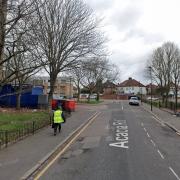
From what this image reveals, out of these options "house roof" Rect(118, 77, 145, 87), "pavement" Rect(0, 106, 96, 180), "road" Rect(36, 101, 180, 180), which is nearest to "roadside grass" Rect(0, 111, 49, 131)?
"pavement" Rect(0, 106, 96, 180)

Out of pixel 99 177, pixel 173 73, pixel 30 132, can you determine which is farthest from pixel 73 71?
pixel 173 73

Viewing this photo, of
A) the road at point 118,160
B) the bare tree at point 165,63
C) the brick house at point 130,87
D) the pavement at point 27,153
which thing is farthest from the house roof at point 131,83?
the road at point 118,160

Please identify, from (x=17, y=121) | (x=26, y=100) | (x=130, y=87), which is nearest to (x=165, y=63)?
(x=26, y=100)

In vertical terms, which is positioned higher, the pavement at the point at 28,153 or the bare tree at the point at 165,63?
the bare tree at the point at 165,63

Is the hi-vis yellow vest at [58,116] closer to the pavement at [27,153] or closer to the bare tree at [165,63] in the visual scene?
the pavement at [27,153]

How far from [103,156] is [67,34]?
26.6 meters

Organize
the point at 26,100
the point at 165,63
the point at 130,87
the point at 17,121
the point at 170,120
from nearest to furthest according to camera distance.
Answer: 1. the point at 17,121
2. the point at 170,120
3. the point at 26,100
4. the point at 165,63
5. the point at 130,87

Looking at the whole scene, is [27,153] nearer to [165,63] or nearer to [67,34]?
[67,34]

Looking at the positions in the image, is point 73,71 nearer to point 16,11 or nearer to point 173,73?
point 16,11

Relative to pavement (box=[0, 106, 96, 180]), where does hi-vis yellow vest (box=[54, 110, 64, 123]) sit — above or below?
above

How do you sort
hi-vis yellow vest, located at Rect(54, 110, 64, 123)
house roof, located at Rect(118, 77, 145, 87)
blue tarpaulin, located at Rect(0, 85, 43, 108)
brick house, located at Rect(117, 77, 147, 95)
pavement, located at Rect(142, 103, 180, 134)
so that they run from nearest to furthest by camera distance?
hi-vis yellow vest, located at Rect(54, 110, 64, 123), pavement, located at Rect(142, 103, 180, 134), blue tarpaulin, located at Rect(0, 85, 43, 108), brick house, located at Rect(117, 77, 147, 95), house roof, located at Rect(118, 77, 145, 87)

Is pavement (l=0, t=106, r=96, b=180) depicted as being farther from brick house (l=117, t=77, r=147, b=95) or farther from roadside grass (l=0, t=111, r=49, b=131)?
brick house (l=117, t=77, r=147, b=95)

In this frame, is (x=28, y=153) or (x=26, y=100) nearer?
(x=28, y=153)

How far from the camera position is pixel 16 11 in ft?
53.6
